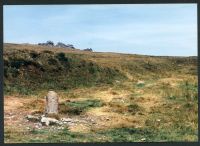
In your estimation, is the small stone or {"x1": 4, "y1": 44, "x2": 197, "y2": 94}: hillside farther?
{"x1": 4, "y1": 44, "x2": 197, "y2": 94}: hillside

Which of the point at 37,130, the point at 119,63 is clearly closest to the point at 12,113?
the point at 37,130

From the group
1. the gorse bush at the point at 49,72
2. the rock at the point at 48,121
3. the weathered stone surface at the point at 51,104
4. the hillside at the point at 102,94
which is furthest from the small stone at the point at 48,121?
the gorse bush at the point at 49,72

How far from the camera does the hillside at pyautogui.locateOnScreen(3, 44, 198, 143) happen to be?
1016 centimetres

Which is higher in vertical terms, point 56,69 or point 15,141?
point 56,69

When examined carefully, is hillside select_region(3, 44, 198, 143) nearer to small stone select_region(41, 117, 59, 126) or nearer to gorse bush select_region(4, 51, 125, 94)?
gorse bush select_region(4, 51, 125, 94)

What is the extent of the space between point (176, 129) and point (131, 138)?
3.13 feet

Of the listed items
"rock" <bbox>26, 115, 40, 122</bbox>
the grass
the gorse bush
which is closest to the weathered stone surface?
the grass

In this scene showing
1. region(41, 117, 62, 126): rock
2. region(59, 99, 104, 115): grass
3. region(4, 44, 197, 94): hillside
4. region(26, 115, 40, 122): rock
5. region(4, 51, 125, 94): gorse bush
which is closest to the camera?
region(41, 117, 62, 126): rock

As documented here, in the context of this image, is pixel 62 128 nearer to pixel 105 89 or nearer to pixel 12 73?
pixel 105 89

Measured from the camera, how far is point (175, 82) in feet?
38.7

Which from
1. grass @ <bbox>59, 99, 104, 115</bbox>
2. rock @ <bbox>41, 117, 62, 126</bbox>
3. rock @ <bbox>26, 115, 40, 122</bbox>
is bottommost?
rock @ <bbox>41, 117, 62, 126</bbox>

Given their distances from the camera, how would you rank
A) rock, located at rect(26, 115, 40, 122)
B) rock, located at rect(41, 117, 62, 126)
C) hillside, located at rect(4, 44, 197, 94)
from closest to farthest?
1. rock, located at rect(41, 117, 62, 126)
2. rock, located at rect(26, 115, 40, 122)
3. hillside, located at rect(4, 44, 197, 94)

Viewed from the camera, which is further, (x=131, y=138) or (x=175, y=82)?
(x=175, y=82)

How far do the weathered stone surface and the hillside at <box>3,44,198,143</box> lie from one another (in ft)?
0.35
